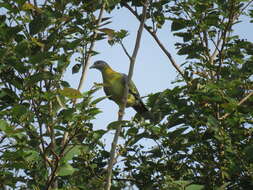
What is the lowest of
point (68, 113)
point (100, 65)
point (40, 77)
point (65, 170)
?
point (65, 170)

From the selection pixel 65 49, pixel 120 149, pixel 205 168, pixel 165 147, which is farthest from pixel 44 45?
pixel 205 168

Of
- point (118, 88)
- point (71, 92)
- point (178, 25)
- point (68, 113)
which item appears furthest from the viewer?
point (118, 88)

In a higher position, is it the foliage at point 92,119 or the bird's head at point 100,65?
Result: the bird's head at point 100,65

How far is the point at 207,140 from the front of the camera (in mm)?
3990

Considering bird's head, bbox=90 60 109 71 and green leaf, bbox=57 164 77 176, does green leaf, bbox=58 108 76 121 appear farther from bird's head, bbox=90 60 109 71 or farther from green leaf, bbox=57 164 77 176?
bird's head, bbox=90 60 109 71

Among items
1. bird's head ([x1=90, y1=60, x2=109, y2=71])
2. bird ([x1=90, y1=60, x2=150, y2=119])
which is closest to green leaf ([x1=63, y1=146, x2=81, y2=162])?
bird ([x1=90, y1=60, x2=150, y2=119])

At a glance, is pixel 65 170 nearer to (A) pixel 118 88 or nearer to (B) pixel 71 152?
(B) pixel 71 152

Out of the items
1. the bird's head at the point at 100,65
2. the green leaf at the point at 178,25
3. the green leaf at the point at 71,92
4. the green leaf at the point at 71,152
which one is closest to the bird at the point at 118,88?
the bird's head at the point at 100,65

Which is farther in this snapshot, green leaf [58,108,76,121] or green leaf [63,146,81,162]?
green leaf [63,146,81,162]

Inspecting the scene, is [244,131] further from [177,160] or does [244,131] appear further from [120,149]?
[120,149]

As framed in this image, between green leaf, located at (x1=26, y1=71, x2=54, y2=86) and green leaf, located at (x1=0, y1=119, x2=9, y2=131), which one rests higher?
green leaf, located at (x1=26, y1=71, x2=54, y2=86)

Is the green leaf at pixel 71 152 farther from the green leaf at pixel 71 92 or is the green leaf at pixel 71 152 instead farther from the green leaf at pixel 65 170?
the green leaf at pixel 71 92

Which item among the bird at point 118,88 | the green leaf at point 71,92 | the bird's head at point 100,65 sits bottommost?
the green leaf at point 71,92

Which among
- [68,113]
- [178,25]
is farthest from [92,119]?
[178,25]
